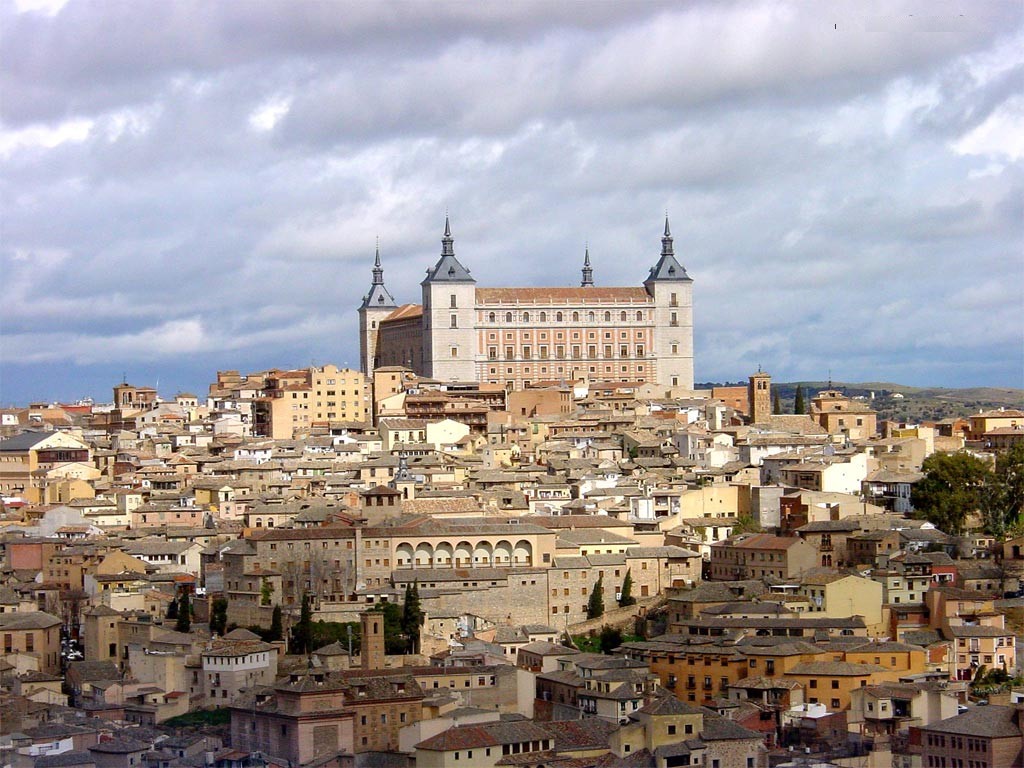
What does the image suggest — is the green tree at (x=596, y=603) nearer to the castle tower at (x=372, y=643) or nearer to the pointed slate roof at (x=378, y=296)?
the castle tower at (x=372, y=643)

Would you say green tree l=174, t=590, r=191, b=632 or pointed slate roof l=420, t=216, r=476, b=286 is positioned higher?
pointed slate roof l=420, t=216, r=476, b=286

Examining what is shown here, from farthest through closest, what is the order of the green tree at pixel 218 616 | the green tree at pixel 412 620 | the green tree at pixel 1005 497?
1. the green tree at pixel 1005 497
2. the green tree at pixel 218 616
3. the green tree at pixel 412 620

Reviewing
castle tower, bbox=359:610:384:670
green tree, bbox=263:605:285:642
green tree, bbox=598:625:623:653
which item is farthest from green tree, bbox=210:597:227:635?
green tree, bbox=598:625:623:653

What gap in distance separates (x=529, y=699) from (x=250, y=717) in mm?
5367

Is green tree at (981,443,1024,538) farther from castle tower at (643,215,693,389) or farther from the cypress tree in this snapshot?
castle tower at (643,215,693,389)

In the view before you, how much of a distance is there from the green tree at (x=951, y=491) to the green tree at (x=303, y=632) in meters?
16.1

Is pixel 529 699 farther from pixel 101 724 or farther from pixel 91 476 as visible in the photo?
pixel 91 476

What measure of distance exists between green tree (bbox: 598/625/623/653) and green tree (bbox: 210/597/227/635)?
8.32 meters

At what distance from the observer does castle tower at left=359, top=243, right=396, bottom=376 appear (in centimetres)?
9744

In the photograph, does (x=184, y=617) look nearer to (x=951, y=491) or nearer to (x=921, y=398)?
(x=951, y=491)

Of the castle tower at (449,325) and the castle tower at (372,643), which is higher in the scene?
the castle tower at (449,325)

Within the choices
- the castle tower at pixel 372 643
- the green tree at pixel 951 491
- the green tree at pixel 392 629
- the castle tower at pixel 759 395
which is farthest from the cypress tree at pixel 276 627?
the castle tower at pixel 759 395

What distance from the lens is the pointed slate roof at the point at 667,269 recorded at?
304 ft

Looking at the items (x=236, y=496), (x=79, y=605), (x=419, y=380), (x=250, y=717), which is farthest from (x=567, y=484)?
(x=419, y=380)
